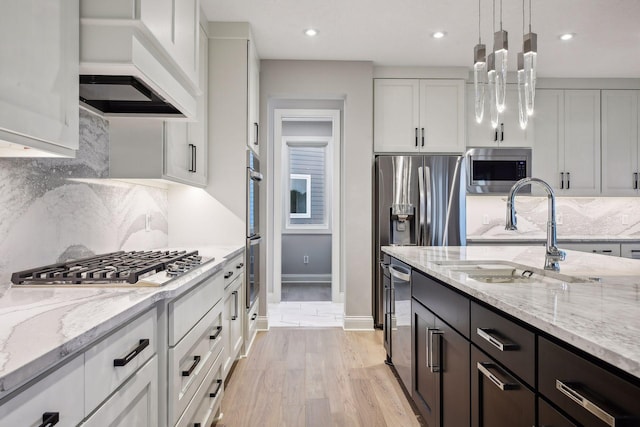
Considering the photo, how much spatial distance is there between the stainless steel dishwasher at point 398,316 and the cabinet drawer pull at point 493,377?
96cm

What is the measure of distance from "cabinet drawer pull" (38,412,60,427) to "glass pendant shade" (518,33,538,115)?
205cm

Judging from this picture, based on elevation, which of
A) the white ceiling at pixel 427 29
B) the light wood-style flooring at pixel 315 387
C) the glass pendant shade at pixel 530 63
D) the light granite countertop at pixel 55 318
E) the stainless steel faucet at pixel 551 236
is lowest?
the light wood-style flooring at pixel 315 387

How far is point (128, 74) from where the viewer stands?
50.8 inches

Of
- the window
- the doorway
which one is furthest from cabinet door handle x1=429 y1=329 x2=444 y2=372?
the window

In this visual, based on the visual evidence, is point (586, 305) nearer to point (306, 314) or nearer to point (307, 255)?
point (306, 314)

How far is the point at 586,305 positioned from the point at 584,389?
29 centimetres

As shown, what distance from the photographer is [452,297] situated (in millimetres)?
1552

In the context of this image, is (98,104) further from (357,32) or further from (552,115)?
(552,115)

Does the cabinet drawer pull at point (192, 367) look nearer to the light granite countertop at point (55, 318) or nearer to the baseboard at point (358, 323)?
the light granite countertop at point (55, 318)

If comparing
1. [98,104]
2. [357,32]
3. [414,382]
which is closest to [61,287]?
[98,104]

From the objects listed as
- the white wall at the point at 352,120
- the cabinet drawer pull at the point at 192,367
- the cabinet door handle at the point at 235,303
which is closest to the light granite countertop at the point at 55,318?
the cabinet drawer pull at the point at 192,367

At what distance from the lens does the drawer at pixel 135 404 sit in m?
0.90

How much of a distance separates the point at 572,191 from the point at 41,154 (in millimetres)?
4699

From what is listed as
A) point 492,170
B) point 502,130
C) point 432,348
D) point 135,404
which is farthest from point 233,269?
point 502,130
